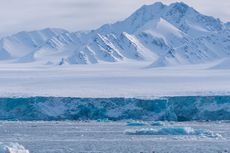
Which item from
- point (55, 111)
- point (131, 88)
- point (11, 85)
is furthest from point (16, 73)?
point (55, 111)

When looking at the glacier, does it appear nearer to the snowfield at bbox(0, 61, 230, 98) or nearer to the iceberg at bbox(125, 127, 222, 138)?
the snowfield at bbox(0, 61, 230, 98)

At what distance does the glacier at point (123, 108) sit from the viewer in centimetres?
10481

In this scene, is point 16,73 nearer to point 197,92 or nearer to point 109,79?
point 109,79

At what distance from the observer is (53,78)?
150 m

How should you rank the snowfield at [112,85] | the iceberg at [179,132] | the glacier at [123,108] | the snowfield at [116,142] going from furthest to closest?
the snowfield at [112,85], the glacier at [123,108], the iceberg at [179,132], the snowfield at [116,142]

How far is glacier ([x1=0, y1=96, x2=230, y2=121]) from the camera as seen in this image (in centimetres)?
10481

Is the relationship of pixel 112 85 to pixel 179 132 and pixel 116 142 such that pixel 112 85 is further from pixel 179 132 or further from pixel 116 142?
pixel 116 142

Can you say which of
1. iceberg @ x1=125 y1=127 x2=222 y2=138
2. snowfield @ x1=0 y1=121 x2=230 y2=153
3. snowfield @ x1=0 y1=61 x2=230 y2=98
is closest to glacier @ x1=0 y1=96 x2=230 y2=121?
snowfield @ x1=0 y1=61 x2=230 y2=98

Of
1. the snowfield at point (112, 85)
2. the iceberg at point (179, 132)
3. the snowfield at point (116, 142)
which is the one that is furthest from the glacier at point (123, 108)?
the iceberg at point (179, 132)

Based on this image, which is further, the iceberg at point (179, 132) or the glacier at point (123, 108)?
the glacier at point (123, 108)

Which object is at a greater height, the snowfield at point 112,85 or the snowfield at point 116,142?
the snowfield at point 112,85

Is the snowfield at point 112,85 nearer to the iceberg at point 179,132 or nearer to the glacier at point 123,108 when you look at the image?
the glacier at point 123,108

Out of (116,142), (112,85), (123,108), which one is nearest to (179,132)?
(116,142)

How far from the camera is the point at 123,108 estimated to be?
107750mm
